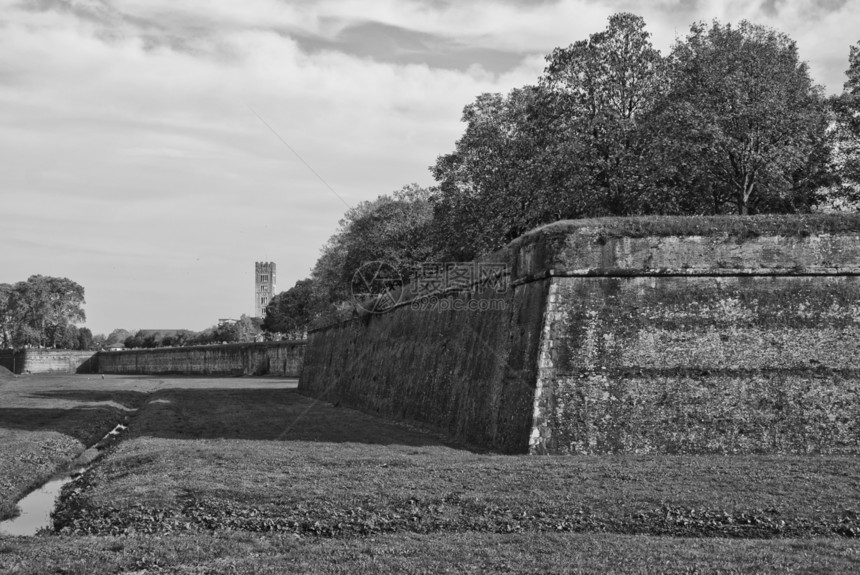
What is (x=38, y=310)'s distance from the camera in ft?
424

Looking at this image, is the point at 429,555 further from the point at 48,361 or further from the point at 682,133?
the point at 48,361

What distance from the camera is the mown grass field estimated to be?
32.7ft

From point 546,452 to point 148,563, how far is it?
28.5 feet

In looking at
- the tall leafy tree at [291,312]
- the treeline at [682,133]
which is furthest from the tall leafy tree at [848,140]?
the tall leafy tree at [291,312]

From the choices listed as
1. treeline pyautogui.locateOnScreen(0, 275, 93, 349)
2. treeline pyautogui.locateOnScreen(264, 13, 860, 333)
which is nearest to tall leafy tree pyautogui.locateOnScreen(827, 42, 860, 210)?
treeline pyautogui.locateOnScreen(264, 13, 860, 333)

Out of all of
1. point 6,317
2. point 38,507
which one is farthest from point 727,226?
point 6,317

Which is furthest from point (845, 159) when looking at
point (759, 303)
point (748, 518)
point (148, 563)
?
point (148, 563)

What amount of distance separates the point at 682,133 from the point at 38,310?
121610mm

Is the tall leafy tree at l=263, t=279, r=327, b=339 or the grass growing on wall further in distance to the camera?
the tall leafy tree at l=263, t=279, r=327, b=339

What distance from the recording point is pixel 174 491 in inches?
526

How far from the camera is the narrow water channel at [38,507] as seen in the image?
13.6m

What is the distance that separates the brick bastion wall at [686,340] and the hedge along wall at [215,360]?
4675 cm

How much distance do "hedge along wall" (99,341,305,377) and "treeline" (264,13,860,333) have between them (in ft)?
117

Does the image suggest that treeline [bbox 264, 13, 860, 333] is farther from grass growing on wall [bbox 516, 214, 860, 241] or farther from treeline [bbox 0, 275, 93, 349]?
treeline [bbox 0, 275, 93, 349]
